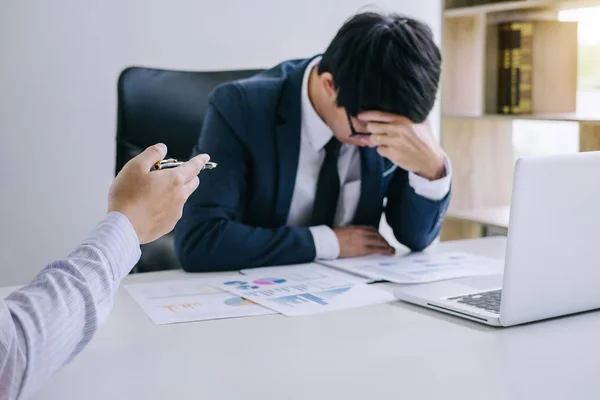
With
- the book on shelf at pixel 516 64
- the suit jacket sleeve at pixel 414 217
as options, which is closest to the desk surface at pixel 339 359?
the suit jacket sleeve at pixel 414 217

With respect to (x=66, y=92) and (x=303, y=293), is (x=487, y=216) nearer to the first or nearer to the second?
(x=303, y=293)

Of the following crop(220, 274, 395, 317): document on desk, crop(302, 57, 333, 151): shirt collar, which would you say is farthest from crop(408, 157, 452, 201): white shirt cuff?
crop(220, 274, 395, 317): document on desk

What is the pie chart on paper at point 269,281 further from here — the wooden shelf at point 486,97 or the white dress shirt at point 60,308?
the wooden shelf at point 486,97

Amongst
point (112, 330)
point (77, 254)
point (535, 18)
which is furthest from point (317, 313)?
point (535, 18)

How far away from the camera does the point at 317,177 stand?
194 cm

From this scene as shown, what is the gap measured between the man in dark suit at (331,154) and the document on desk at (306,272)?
0.03m

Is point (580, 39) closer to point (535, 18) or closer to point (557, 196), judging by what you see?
point (535, 18)

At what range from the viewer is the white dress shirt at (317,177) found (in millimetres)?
1887

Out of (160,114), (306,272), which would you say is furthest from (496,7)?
(306,272)

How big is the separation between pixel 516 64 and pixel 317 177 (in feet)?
3.12

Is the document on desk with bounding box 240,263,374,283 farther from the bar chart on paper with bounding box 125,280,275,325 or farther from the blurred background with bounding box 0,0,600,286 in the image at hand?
the blurred background with bounding box 0,0,600,286

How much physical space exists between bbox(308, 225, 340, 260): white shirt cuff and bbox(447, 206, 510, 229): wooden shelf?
36.1 inches

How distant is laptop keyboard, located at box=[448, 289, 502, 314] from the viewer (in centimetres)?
123

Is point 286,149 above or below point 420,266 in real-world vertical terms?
above
